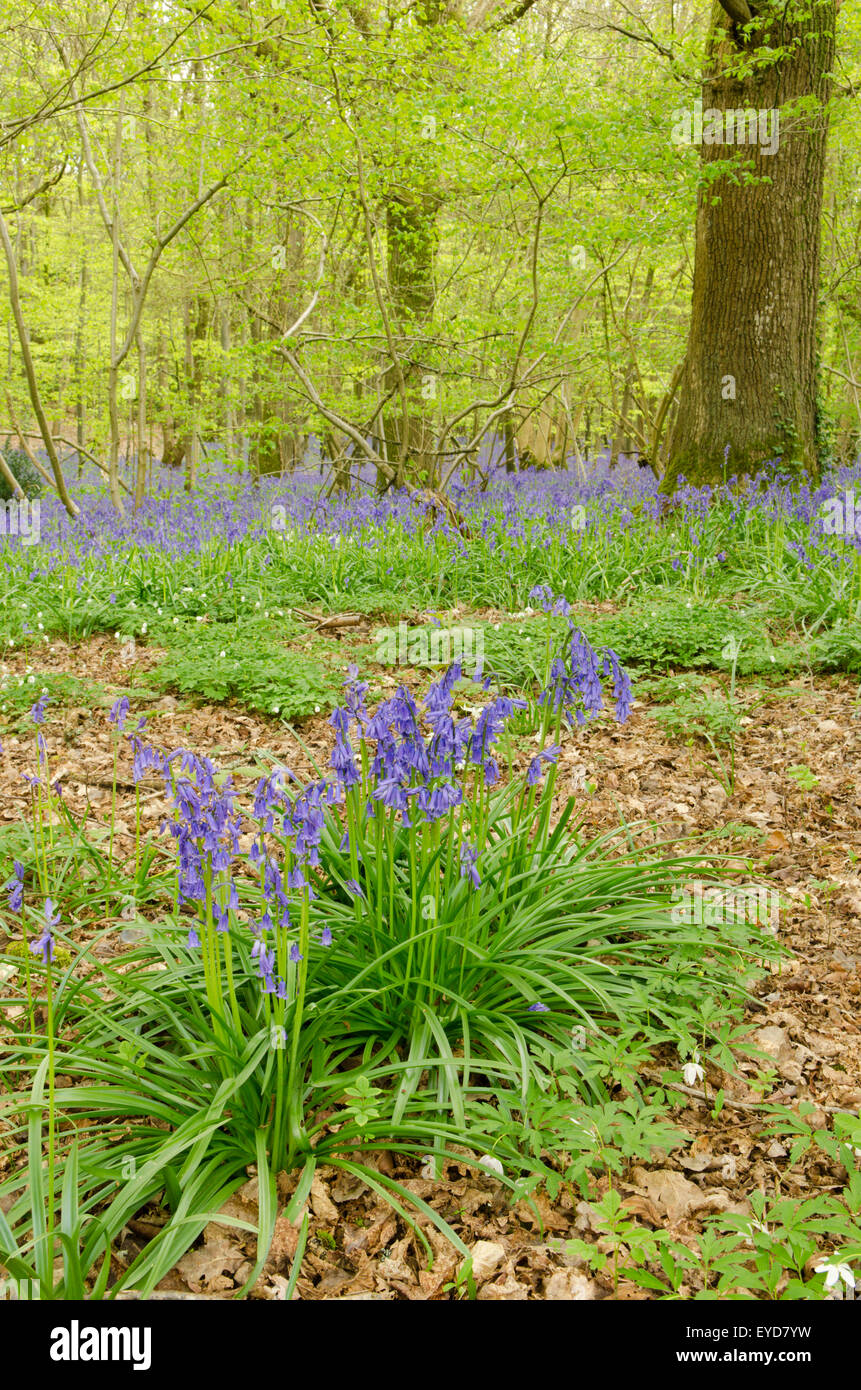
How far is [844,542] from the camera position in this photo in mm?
5570

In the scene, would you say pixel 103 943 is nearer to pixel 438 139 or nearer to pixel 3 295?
pixel 438 139

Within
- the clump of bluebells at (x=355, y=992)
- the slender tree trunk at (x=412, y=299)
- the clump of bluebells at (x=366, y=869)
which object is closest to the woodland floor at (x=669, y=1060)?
the clump of bluebells at (x=355, y=992)

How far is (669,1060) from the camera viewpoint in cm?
231

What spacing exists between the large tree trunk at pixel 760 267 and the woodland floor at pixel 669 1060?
3.84 m

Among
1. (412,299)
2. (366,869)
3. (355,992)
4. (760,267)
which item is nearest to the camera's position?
(355,992)

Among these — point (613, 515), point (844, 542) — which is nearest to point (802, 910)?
point (844, 542)

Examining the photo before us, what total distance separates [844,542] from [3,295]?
13.7 meters

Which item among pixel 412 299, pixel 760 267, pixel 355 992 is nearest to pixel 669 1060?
pixel 355 992

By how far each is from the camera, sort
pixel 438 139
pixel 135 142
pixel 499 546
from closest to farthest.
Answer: pixel 499 546 → pixel 438 139 → pixel 135 142

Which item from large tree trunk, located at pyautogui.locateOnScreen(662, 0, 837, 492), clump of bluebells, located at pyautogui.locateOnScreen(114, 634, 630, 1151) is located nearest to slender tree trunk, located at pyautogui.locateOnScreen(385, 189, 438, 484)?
large tree trunk, located at pyautogui.locateOnScreen(662, 0, 837, 492)

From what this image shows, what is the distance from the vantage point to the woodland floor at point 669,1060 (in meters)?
1.76

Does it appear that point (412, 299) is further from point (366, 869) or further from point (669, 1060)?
point (669, 1060)

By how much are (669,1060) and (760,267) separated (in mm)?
7284
